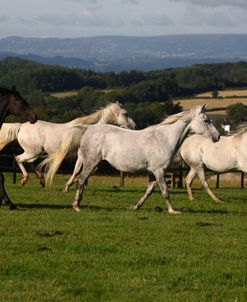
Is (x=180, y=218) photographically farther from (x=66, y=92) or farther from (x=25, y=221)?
(x=66, y=92)

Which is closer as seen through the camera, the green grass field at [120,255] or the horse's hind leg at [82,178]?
the green grass field at [120,255]

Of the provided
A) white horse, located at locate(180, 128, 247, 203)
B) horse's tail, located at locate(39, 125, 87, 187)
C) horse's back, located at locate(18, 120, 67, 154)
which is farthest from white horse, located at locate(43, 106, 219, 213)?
horse's back, located at locate(18, 120, 67, 154)

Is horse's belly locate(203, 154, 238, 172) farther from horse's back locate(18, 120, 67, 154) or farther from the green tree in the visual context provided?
the green tree

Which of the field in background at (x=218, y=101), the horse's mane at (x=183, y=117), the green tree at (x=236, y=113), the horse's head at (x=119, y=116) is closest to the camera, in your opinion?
the horse's mane at (x=183, y=117)

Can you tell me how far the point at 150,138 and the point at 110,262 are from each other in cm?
→ 561

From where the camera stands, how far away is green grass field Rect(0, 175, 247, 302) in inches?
313

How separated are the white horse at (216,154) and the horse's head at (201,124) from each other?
2.66 meters

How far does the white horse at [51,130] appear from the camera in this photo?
1955 cm

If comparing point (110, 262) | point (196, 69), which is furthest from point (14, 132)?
point (196, 69)

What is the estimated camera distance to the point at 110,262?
9.30 metres

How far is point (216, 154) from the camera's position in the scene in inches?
745

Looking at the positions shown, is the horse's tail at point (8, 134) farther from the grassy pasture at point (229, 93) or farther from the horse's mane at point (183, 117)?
the grassy pasture at point (229, 93)

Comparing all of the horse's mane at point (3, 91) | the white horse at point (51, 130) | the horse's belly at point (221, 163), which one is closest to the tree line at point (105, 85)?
the white horse at point (51, 130)

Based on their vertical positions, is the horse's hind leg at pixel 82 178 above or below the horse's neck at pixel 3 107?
below
